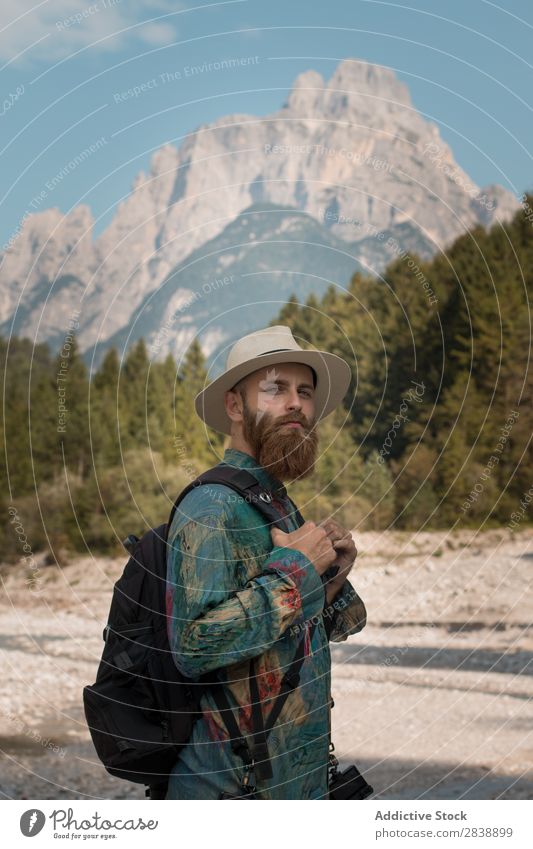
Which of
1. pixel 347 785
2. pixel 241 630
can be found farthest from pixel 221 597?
pixel 347 785

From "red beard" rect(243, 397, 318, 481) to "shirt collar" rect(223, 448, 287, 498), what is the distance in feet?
0.05

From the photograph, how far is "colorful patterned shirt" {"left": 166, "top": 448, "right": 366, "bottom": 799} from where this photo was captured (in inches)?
113

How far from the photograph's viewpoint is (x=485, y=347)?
4297 centimetres

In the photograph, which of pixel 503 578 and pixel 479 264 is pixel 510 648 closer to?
pixel 503 578

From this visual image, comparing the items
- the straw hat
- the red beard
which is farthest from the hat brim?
the red beard

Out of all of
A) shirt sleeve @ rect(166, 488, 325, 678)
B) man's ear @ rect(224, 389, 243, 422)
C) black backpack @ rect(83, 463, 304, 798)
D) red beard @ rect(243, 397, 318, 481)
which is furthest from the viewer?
man's ear @ rect(224, 389, 243, 422)

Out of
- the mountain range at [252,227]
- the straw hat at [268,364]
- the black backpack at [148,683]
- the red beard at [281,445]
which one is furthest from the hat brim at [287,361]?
the mountain range at [252,227]

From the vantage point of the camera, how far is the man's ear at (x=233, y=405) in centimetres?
335

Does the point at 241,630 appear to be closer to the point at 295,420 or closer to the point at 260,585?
the point at 260,585

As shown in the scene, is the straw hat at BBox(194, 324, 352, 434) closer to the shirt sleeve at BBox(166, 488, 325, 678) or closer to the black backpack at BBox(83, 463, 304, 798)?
the black backpack at BBox(83, 463, 304, 798)

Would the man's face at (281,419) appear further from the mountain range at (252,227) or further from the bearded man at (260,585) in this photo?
the mountain range at (252,227)

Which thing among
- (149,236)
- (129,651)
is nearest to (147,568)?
(129,651)

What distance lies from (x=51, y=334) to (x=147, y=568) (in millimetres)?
62123

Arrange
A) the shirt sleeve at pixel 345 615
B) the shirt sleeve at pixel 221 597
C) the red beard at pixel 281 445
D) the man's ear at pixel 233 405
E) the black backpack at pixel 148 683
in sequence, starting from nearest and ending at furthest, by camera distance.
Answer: the shirt sleeve at pixel 221 597, the black backpack at pixel 148 683, the red beard at pixel 281 445, the man's ear at pixel 233 405, the shirt sleeve at pixel 345 615
